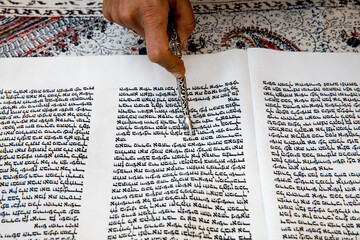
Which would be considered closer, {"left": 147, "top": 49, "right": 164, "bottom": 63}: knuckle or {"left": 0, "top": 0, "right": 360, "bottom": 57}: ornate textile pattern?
{"left": 147, "top": 49, "right": 164, "bottom": 63}: knuckle

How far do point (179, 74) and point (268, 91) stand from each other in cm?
22

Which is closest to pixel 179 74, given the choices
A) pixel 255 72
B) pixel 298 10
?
pixel 255 72

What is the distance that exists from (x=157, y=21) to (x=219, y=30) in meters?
0.26

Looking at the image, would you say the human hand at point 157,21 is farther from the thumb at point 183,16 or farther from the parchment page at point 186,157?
the parchment page at point 186,157

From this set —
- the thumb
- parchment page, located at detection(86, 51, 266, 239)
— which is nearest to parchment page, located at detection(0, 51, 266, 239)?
parchment page, located at detection(86, 51, 266, 239)

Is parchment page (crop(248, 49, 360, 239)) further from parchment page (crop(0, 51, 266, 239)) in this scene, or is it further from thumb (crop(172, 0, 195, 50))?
thumb (crop(172, 0, 195, 50))

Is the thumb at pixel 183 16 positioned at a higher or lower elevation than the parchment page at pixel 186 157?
higher

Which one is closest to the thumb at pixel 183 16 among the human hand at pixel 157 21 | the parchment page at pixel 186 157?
the human hand at pixel 157 21

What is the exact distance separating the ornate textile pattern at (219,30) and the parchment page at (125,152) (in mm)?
48

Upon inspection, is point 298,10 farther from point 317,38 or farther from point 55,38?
point 55,38

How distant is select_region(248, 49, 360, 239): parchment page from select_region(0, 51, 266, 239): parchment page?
0.03 m

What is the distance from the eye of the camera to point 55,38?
0.79 m

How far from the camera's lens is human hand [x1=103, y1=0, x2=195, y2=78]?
A: 58cm

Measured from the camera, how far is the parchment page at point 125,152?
0.60 metres
